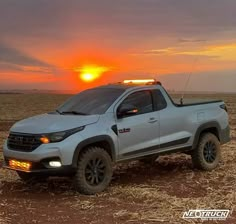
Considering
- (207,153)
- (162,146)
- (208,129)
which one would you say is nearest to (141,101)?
(162,146)

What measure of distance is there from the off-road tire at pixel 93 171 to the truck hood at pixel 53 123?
509mm

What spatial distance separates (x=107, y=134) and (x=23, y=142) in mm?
1464

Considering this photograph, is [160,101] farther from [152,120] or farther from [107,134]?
[107,134]

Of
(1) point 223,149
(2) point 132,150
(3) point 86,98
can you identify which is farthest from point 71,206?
(1) point 223,149

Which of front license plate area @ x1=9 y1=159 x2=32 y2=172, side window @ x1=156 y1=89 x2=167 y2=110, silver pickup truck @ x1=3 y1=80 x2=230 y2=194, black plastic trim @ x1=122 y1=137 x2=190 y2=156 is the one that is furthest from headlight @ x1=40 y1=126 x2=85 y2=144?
side window @ x1=156 y1=89 x2=167 y2=110

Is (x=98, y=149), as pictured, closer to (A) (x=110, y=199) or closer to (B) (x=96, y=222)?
(A) (x=110, y=199)

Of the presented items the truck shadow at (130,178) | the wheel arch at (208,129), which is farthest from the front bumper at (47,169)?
the wheel arch at (208,129)

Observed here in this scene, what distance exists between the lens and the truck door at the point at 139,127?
29.5ft

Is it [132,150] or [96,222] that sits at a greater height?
[132,150]

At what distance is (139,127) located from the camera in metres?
9.24

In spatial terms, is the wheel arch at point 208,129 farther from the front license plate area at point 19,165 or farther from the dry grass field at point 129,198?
the front license plate area at point 19,165

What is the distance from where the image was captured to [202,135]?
10.8 meters

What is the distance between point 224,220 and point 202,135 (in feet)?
13.7

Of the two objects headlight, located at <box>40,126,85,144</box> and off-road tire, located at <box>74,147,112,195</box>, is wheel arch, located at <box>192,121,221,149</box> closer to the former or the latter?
off-road tire, located at <box>74,147,112,195</box>
